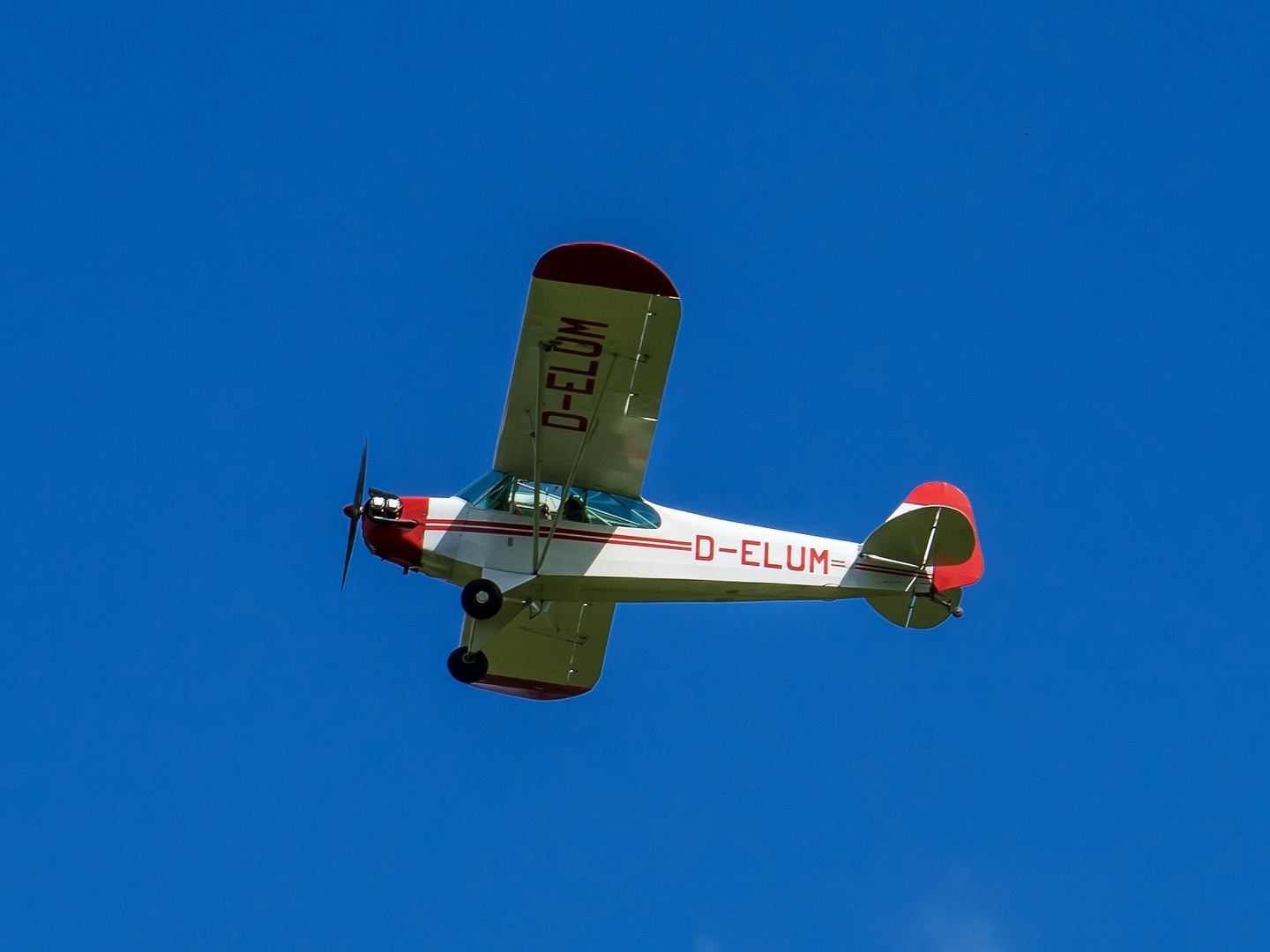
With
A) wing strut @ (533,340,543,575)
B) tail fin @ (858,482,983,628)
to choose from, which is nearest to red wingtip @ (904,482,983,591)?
tail fin @ (858,482,983,628)

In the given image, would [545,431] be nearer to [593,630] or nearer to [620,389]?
[620,389]

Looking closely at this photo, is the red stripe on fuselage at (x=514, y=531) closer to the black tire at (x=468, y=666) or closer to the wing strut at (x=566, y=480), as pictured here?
the wing strut at (x=566, y=480)

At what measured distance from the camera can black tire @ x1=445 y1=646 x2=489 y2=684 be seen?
12.7 m

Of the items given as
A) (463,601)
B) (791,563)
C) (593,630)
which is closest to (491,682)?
(593,630)

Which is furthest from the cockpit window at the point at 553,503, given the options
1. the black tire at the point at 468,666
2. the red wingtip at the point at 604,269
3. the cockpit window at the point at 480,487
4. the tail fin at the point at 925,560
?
the red wingtip at the point at 604,269

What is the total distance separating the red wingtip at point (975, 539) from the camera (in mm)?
13344

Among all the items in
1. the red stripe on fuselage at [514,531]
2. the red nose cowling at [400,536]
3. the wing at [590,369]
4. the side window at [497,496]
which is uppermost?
the wing at [590,369]

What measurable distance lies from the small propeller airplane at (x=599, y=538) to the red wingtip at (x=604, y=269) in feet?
3.28

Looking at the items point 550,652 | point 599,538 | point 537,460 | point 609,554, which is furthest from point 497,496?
point 550,652

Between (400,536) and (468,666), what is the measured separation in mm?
1396

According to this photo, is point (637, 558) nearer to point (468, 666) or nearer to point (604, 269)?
point (468, 666)

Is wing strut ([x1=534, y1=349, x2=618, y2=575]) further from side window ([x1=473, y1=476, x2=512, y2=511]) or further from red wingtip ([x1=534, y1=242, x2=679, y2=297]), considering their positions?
red wingtip ([x1=534, y1=242, x2=679, y2=297])

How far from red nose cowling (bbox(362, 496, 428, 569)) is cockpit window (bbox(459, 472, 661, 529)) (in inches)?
19.8

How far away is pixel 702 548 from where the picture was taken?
500 inches
